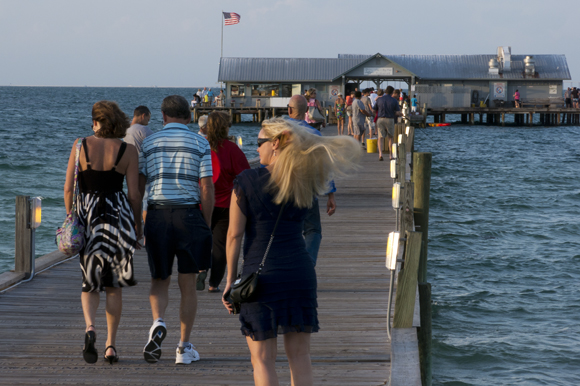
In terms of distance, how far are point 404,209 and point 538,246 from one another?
25.7ft

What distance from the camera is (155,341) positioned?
4629 mm

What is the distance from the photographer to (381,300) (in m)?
6.40

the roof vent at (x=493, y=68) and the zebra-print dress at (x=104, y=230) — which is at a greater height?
the roof vent at (x=493, y=68)

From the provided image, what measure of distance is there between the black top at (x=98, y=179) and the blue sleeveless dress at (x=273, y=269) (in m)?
1.36

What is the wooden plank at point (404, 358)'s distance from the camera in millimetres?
4031

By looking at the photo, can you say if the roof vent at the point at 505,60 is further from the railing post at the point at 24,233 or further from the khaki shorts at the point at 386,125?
the railing post at the point at 24,233

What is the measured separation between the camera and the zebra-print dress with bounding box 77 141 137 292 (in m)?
4.37

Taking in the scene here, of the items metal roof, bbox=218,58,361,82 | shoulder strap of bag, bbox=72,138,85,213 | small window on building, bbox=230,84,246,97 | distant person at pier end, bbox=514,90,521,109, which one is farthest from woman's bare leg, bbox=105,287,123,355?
distant person at pier end, bbox=514,90,521,109

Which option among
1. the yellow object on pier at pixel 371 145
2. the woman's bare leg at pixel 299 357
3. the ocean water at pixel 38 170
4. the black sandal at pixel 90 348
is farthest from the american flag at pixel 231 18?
the woman's bare leg at pixel 299 357

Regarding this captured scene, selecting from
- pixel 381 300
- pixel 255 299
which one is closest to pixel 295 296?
pixel 255 299

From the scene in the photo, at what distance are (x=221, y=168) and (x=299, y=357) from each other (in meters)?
2.97

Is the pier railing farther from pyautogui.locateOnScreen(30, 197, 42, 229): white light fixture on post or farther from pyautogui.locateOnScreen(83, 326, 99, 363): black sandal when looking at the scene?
pyautogui.locateOnScreen(30, 197, 42, 229): white light fixture on post

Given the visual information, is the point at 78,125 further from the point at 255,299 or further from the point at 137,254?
the point at 255,299

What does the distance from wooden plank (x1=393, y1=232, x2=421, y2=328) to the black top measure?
2222mm
